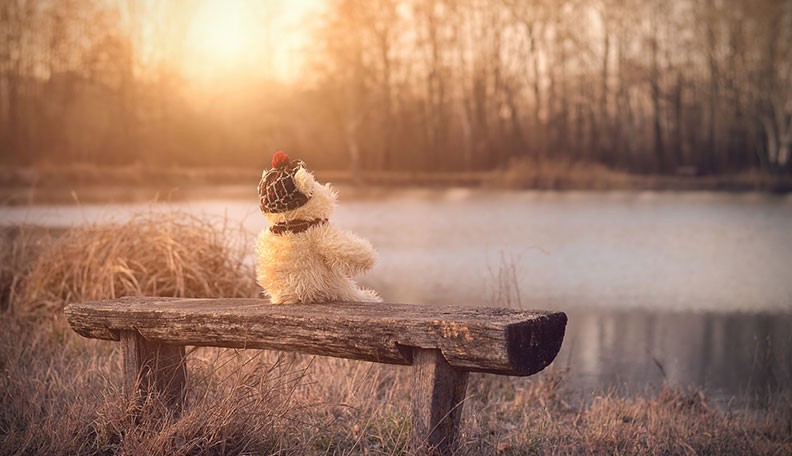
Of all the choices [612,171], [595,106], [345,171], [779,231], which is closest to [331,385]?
[779,231]

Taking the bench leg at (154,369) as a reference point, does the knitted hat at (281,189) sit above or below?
above

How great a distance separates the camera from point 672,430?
15.0 ft

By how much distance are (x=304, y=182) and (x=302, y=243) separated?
26cm

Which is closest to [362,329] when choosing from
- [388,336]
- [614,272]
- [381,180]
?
[388,336]

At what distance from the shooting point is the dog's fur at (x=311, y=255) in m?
3.55

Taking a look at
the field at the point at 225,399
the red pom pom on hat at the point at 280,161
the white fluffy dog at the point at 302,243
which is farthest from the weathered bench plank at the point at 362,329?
the red pom pom on hat at the point at 280,161

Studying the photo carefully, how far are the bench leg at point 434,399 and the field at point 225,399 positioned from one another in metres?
0.19

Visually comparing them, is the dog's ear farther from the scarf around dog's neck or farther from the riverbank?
the riverbank

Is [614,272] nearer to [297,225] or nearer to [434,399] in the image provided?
[297,225]

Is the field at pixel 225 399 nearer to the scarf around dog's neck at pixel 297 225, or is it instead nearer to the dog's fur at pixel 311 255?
the dog's fur at pixel 311 255

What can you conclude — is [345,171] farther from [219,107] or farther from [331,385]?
[331,385]

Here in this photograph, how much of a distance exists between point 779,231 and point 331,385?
49.9 ft

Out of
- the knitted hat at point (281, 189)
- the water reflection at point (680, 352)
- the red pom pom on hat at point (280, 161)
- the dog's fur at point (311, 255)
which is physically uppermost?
the red pom pom on hat at point (280, 161)

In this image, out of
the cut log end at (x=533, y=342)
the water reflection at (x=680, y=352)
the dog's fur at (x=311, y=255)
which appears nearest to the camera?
the cut log end at (x=533, y=342)
